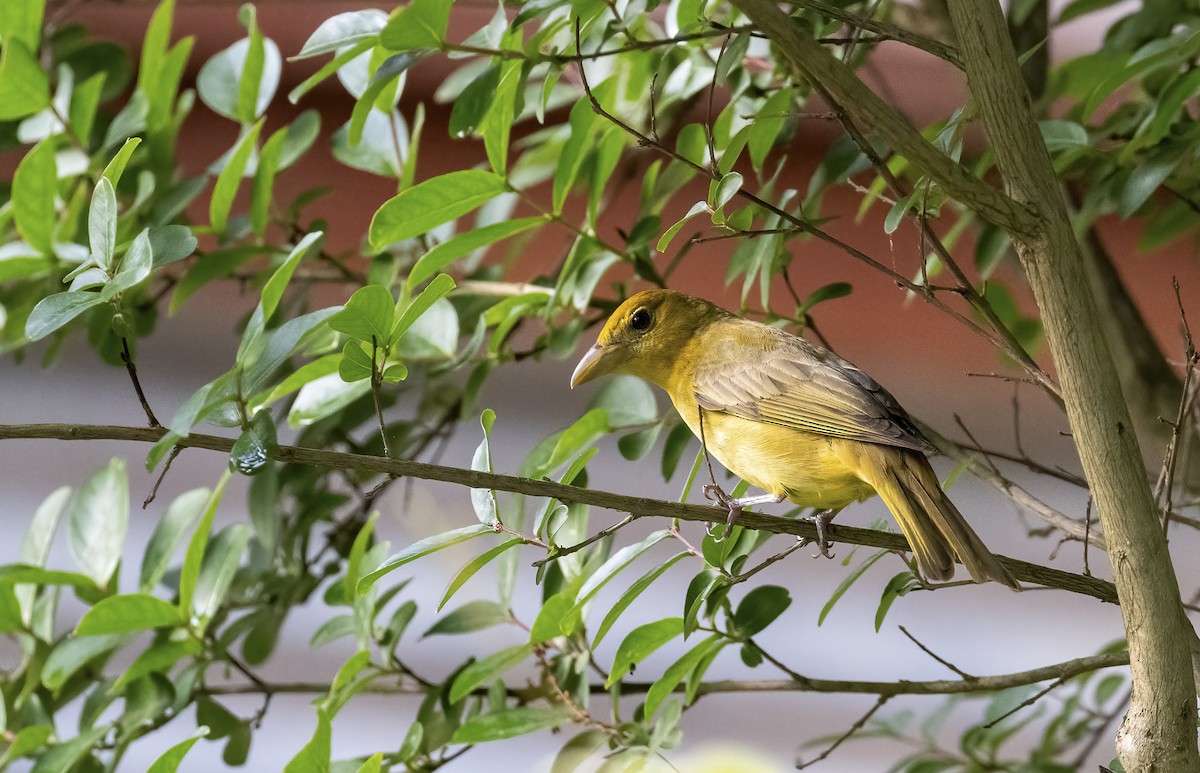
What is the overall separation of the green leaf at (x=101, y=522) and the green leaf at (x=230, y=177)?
1.25 feet

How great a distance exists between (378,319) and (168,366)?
8.38ft

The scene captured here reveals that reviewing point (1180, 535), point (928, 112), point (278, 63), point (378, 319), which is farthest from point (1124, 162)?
point (1180, 535)

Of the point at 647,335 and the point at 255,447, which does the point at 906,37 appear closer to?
the point at 255,447

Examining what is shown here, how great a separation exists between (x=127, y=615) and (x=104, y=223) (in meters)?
0.60

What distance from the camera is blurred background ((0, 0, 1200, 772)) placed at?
10.5 feet

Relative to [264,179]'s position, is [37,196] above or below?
below

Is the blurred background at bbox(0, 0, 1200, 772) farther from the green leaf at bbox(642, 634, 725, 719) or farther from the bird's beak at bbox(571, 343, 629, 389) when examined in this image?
the green leaf at bbox(642, 634, 725, 719)

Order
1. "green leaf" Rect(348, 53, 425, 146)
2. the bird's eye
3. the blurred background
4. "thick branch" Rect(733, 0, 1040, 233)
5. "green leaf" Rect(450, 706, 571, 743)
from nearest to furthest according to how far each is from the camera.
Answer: "thick branch" Rect(733, 0, 1040, 233)
"green leaf" Rect(348, 53, 425, 146)
"green leaf" Rect(450, 706, 571, 743)
the bird's eye
the blurred background

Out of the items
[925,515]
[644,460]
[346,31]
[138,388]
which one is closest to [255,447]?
[138,388]

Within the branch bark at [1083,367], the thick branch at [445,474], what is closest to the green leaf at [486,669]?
the thick branch at [445,474]

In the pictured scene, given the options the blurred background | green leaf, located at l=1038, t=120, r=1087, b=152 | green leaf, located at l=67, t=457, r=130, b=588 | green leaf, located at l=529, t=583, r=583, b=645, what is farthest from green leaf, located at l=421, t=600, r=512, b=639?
the blurred background

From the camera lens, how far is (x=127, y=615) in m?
1.37

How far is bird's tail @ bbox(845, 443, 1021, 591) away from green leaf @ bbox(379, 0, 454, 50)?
0.72 meters

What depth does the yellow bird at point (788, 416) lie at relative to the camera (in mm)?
1290
